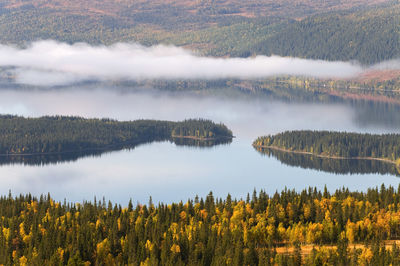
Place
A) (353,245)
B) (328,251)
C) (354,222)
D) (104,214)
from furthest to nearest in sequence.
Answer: (104,214), (354,222), (353,245), (328,251)

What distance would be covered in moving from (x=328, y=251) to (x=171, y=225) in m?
39.3

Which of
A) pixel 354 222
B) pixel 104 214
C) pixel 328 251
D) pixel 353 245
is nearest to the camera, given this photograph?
pixel 328 251

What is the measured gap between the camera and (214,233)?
164875 millimetres

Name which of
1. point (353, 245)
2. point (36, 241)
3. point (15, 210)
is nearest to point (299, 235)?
point (353, 245)

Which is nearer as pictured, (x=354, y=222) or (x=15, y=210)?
(x=354, y=222)

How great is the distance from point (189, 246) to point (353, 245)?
113ft

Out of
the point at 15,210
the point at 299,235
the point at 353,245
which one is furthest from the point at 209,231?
the point at 15,210

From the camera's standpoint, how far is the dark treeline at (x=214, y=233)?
154625 millimetres

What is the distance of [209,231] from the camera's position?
553 ft

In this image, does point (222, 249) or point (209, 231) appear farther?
point (209, 231)

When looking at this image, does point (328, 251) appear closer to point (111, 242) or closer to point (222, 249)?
point (222, 249)

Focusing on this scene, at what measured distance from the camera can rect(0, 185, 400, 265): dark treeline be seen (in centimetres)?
Result: 15462

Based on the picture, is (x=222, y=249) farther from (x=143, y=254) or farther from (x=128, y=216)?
(x=128, y=216)

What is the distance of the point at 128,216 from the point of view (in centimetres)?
18388
